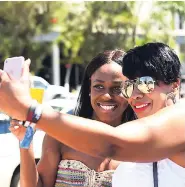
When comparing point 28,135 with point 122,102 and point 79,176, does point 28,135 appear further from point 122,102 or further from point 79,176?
point 122,102

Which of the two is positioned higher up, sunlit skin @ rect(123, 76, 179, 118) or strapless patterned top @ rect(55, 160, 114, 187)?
sunlit skin @ rect(123, 76, 179, 118)

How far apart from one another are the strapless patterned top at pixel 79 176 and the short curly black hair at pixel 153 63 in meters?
0.73

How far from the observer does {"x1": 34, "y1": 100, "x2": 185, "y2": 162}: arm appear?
4.93ft

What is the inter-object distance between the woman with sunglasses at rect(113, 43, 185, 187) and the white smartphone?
19.2 inches

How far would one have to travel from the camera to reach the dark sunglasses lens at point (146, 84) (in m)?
1.94

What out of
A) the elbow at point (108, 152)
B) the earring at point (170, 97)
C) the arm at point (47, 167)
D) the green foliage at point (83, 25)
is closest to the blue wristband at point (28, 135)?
the elbow at point (108, 152)

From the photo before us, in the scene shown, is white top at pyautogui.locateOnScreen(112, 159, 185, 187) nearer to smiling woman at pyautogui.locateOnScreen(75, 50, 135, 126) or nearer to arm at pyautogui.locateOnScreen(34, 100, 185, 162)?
arm at pyautogui.locateOnScreen(34, 100, 185, 162)

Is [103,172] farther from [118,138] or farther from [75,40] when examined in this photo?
[75,40]

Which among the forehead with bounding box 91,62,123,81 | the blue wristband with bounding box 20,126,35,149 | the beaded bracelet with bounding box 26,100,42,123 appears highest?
the forehead with bounding box 91,62,123,81

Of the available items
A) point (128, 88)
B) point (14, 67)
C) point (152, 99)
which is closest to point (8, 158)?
point (128, 88)

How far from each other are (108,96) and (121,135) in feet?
4.00

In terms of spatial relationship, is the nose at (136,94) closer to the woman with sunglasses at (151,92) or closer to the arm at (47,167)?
the woman with sunglasses at (151,92)

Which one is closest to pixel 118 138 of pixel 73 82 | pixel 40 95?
pixel 40 95

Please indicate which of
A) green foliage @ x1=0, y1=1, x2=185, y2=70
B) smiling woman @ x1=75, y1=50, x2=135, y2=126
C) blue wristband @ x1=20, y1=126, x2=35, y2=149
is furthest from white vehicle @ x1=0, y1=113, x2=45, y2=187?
green foliage @ x1=0, y1=1, x2=185, y2=70
